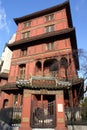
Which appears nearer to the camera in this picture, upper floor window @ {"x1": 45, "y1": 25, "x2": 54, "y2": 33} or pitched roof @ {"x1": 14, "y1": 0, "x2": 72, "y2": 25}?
upper floor window @ {"x1": 45, "y1": 25, "x2": 54, "y2": 33}

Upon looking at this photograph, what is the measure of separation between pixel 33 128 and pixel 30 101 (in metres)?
2.24

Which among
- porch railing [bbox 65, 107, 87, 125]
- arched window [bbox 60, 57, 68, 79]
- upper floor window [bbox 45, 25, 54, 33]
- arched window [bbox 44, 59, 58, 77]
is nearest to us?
porch railing [bbox 65, 107, 87, 125]

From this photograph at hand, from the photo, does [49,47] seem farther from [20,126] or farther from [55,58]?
[20,126]

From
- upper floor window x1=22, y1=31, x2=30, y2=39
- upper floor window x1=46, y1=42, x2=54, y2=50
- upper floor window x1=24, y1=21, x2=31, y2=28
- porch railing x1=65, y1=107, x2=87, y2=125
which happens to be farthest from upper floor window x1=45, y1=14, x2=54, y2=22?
porch railing x1=65, y1=107, x2=87, y2=125

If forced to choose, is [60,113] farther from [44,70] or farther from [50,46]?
[50,46]

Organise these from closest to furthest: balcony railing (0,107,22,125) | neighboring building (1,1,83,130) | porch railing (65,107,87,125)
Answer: neighboring building (1,1,83,130) < balcony railing (0,107,22,125) < porch railing (65,107,87,125)

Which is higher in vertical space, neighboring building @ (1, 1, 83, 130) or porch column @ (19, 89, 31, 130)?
neighboring building @ (1, 1, 83, 130)

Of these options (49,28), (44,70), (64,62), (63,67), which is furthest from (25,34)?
(63,67)

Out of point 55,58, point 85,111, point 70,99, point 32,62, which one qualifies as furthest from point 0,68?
point 85,111

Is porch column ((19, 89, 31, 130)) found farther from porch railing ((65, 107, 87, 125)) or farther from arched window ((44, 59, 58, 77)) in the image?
arched window ((44, 59, 58, 77))

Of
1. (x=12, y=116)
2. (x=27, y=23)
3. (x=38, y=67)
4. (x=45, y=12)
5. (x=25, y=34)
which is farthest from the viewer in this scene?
(x=27, y=23)

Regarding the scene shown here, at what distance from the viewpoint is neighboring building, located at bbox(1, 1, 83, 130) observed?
13.5 meters

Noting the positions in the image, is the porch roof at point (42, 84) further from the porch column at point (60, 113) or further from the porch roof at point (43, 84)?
the porch column at point (60, 113)

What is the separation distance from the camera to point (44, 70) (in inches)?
863
